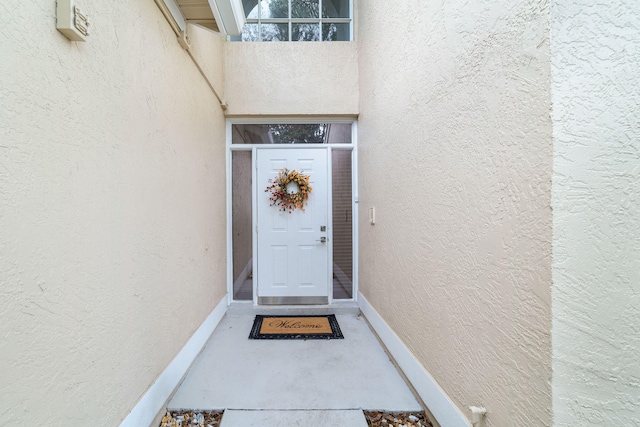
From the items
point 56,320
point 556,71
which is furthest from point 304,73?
point 56,320

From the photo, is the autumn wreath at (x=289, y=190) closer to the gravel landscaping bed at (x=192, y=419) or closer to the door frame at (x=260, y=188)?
the door frame at (x=260, y=188)

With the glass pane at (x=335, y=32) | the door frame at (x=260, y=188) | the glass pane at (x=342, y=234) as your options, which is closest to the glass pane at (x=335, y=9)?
the glass pane at (x=335, y=32)

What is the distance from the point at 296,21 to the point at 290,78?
0.79m

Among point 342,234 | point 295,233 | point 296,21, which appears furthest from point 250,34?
point 342,234

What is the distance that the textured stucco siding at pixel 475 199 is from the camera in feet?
2.63

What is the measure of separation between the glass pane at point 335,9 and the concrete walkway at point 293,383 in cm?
364

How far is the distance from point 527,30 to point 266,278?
2875mm

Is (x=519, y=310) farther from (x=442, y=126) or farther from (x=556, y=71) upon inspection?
(x=442, y=126)

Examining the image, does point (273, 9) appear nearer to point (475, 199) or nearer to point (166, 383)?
point (475, 199)

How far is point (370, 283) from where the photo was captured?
2518 mm

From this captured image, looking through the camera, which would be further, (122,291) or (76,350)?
(122,291)

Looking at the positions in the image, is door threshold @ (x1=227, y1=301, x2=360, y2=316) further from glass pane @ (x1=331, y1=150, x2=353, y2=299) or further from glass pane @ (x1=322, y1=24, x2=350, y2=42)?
glass pane @ (x1=322, y1=24, x2=350, y2=42)

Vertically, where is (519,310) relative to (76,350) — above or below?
above

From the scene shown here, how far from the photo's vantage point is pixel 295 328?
248 centimetres
